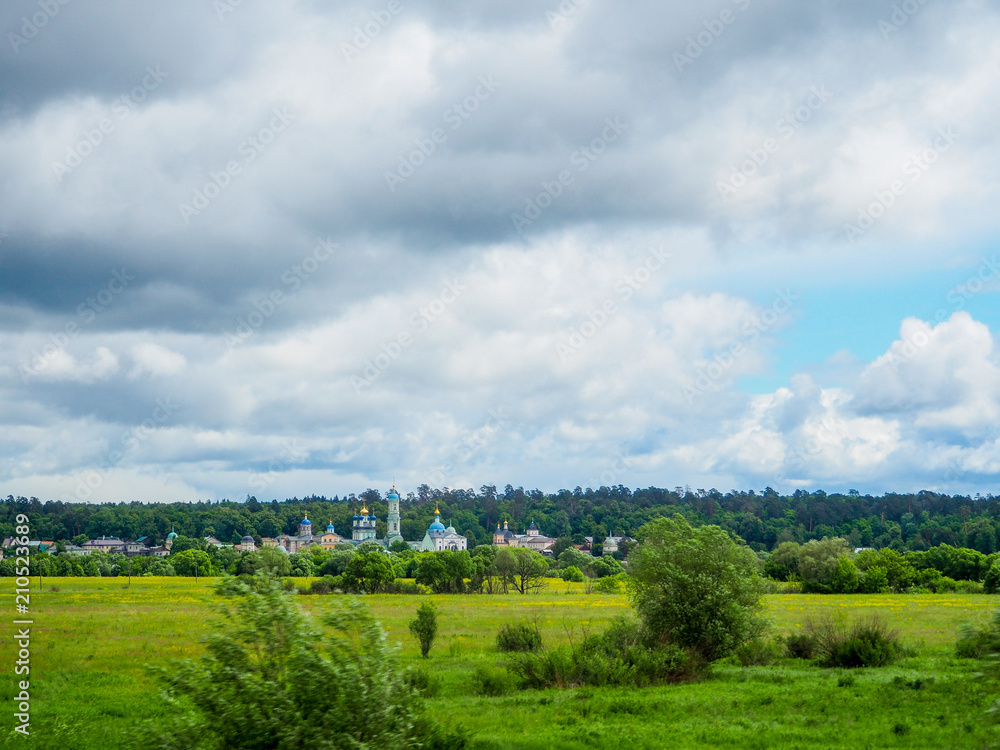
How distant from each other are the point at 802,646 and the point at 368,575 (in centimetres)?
6541

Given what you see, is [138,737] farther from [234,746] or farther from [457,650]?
[457,650]

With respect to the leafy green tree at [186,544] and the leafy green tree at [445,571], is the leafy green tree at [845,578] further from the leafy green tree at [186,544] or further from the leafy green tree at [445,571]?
the leafy green tree at [186,544]

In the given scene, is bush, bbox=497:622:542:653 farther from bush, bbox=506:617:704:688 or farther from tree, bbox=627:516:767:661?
tree, bbox=627:516:767:661

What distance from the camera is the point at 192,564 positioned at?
133625 mm

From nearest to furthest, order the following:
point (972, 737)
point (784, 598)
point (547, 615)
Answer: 1. point (972, 737)
2. point (547, 615)
3. point (784, 598)

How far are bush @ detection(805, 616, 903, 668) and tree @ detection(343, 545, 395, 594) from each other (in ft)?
215

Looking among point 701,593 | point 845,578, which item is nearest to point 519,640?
point 701,593

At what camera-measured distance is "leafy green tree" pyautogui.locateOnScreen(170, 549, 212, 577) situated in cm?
13162

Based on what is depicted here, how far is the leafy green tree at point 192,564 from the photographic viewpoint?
131625 mm

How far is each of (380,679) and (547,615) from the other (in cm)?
5132

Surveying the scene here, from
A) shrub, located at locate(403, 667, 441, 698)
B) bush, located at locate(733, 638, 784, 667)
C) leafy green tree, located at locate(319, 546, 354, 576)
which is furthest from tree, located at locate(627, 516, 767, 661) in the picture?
leafy green tree, located at locate(319, 546, 354, 576)

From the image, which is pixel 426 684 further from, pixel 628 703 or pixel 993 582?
pixel 993 582

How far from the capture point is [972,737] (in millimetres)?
21969

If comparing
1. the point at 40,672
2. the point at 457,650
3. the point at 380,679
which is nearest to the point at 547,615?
the point at 457,650
